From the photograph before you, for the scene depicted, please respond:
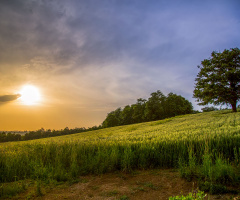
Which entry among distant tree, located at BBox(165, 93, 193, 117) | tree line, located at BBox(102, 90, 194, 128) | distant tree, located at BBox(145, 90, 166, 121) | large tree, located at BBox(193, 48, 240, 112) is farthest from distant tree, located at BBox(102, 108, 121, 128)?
large tree, located at BBox(193, 48, 240, 112)

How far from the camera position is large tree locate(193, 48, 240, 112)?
31.3 m

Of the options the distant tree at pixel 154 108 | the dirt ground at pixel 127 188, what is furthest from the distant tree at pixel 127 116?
the dirt ground at pixel 127 188

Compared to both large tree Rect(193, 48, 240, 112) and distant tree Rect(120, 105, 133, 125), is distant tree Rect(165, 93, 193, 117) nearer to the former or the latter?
distant tree Rect(120, 105, 133, 125)

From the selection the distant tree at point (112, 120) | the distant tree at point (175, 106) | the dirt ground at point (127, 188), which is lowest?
the dirt ground at point (127, 188)

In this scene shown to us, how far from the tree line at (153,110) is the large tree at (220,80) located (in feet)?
143

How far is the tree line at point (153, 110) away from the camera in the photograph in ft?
259

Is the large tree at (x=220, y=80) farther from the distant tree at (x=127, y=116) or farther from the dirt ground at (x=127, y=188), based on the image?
the distant tree at (x=127, y=116)

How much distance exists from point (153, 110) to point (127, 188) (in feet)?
251

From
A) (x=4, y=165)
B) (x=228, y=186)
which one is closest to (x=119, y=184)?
(x=228, y=186)

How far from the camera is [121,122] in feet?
302

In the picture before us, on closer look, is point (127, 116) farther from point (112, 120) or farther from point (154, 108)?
point (154, 108)

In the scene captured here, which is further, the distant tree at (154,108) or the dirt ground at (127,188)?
the distant tree at (154,108)

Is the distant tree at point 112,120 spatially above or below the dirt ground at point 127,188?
above

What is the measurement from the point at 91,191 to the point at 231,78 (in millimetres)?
36429
